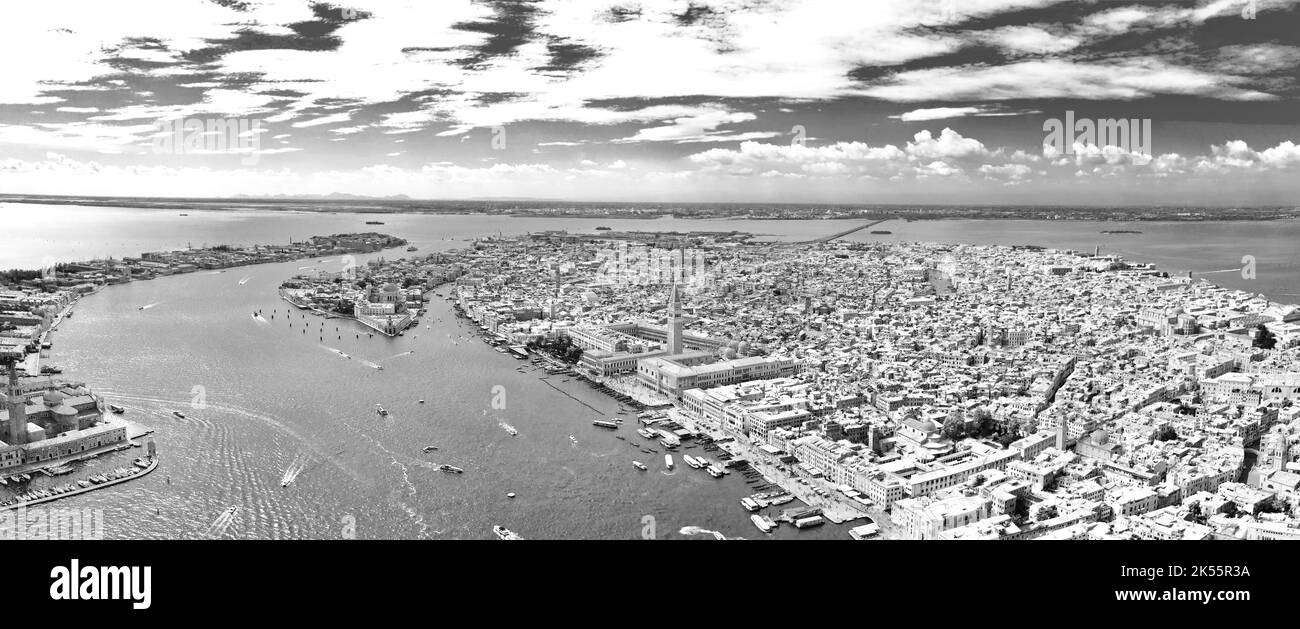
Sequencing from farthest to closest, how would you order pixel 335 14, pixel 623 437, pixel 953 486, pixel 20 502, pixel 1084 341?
pixel 1084 341
pixel 623 437
pixel 953 486
pixel 20 502
pixel 335 14

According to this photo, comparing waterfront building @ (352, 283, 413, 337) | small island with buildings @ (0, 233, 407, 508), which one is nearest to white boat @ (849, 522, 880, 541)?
small island with buildings @ (0, 233, 407, 508)

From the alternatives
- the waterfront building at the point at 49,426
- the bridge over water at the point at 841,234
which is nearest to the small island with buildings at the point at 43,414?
the waterfront building at the point at 49,426

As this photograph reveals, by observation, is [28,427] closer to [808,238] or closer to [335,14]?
[335,14]

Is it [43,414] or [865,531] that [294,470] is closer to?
[43,414]

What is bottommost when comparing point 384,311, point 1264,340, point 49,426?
point 49,426

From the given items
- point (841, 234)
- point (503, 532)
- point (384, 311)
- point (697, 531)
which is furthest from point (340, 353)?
point (841, 234)

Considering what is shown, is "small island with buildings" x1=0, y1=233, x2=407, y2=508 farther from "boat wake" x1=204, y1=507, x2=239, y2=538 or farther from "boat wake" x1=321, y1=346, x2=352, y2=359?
"boat wake" x1=321, y1=346, x2=352, y2=359

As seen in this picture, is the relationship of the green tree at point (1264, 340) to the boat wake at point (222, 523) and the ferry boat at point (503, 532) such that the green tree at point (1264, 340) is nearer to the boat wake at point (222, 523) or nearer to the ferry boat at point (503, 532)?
the ferry boat at point (503, 532)

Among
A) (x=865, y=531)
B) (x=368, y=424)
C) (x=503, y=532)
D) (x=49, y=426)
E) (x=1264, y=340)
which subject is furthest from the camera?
(x=1264, y=340)
